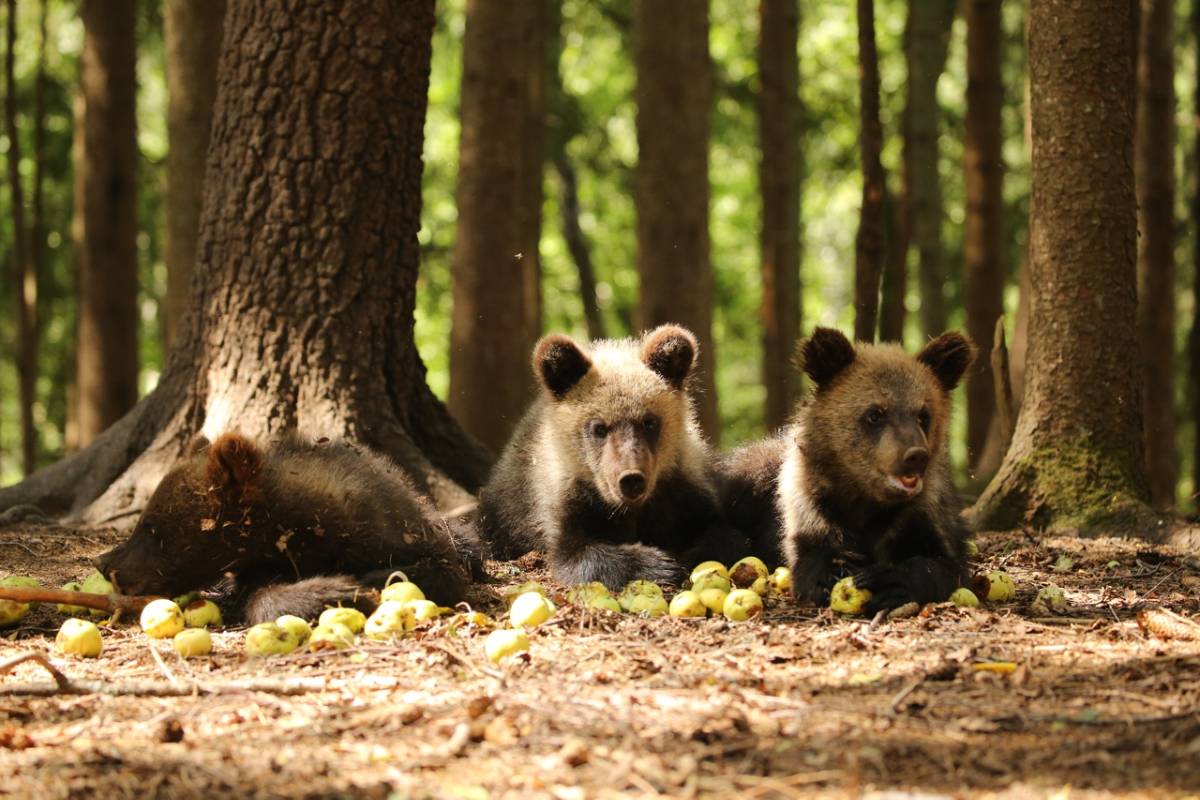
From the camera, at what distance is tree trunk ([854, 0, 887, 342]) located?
31.2 ft

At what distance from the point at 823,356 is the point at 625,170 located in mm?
17730

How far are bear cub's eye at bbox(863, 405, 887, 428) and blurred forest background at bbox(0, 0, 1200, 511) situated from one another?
17.2ft

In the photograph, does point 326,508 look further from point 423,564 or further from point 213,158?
point 213,158

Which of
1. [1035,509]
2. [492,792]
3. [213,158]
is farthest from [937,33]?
[492,792]

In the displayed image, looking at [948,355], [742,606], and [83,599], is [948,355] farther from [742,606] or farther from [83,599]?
[83,599]

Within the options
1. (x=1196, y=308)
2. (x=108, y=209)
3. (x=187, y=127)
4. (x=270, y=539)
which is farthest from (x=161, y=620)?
(x=1196, y=308)

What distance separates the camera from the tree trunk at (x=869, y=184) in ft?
31.2

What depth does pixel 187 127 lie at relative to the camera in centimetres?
1235

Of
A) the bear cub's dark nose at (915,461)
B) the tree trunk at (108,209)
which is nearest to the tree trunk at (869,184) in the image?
the bear cub's dark nose at (915,461)

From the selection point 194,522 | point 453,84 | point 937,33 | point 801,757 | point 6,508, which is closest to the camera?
point 801,757

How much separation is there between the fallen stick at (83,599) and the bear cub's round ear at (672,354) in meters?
3.20

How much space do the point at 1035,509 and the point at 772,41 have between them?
9.06 meters

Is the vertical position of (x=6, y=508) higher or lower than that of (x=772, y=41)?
lower

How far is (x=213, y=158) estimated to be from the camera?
8.68 meters
